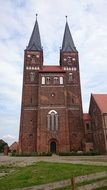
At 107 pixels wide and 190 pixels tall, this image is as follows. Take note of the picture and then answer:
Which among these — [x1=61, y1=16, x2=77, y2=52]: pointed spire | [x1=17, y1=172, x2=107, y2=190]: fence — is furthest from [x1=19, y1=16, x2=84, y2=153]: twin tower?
[x1=17, y1=172, x2=107, y2=190]: fence

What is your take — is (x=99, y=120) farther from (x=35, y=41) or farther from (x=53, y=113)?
Answer: (x=35, y=41)

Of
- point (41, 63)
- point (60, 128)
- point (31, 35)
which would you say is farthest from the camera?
point (31, 35)

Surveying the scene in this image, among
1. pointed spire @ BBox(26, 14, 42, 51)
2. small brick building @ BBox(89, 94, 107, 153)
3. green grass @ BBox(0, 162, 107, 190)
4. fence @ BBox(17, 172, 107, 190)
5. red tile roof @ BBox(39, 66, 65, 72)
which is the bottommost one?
green grass @ BBox(0, 162, 107, 190)

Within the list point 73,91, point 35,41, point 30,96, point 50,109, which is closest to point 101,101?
point 73,91

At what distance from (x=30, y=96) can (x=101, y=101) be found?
516 inches

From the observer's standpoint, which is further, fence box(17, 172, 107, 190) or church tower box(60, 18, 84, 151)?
church tower box(60, 18, 84, 151)

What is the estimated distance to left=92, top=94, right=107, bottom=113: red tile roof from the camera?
130 feet

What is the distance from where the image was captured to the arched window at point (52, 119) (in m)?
40.0

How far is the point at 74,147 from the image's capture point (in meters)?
39.7

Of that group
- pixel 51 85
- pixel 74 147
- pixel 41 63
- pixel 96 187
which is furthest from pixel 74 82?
pixel 96 187

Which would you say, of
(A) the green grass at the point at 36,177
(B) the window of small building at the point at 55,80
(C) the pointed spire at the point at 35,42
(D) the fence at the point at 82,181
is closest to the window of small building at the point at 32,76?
(B) the window of small building at the point at 55,80

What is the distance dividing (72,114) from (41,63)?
12.4 m

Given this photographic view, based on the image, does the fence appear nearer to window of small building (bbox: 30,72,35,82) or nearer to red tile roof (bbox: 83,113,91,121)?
red tile roof (bbox: 83,113,91,121)

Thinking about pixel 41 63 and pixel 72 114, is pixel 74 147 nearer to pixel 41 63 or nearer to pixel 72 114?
pixel 72 114
